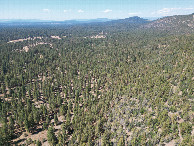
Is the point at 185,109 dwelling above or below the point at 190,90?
below

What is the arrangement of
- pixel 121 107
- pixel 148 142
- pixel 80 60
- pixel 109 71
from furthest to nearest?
pixel 80 60 < pixel 109 71 < pixel 121 107 < pixel 148 142

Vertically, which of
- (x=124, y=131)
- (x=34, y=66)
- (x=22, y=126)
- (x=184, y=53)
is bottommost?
(x=22, y=126)

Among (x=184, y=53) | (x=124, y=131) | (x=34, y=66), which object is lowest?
(x=124, y=131)

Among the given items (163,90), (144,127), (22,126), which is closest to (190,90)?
(163,90)

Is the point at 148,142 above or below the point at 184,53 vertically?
below

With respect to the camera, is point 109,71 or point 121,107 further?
point 109,71

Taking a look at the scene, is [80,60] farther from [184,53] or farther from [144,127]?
[144,127]

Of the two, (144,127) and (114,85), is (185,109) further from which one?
(114,85)

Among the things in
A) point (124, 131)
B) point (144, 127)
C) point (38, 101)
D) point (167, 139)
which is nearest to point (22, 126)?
point (38, 101)

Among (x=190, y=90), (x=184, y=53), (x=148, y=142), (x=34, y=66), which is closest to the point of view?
(x=148, y=142)
